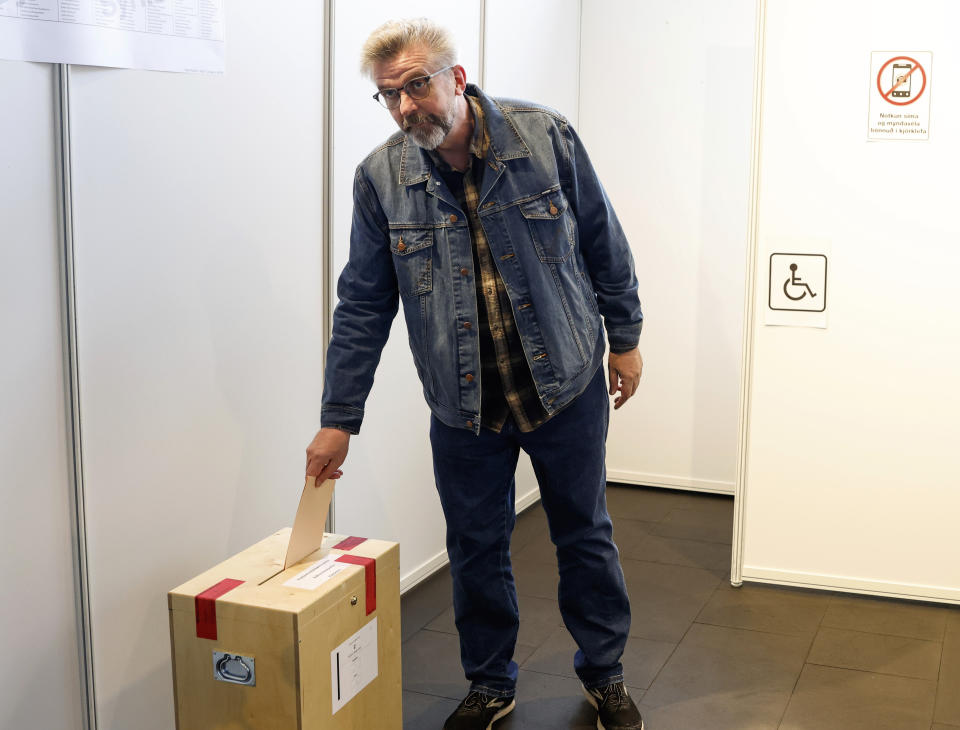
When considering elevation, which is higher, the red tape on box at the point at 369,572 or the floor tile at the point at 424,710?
the red tape on box at the point at 369,572

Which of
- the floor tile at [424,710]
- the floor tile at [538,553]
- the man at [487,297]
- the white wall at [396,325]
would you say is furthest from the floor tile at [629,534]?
the man at [487,297]

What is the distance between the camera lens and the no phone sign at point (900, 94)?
112 inches

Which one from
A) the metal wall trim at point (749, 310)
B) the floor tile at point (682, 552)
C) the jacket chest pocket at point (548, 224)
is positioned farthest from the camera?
the floor tile at point (682, 552)

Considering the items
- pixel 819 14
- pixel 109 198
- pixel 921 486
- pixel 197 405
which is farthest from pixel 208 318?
pixel 921 486

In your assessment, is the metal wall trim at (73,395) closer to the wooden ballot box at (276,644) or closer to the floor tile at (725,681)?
the wooden ballot box at (276,644)

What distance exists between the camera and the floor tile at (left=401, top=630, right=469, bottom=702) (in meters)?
2.47

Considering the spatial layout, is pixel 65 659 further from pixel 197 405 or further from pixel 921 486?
pixel 921 486

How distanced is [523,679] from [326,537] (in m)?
0.74

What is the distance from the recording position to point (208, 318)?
83.9 inches

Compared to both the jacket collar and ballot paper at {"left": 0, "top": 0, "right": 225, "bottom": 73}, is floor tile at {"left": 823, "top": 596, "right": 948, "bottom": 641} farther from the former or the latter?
ballot paper at {"left": 0, "top": 0, "right": 225, "bottom": 73}

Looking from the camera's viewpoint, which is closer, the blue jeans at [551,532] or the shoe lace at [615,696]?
the blue jeans at [551,532]

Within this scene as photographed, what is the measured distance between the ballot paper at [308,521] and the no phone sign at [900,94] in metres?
1.95

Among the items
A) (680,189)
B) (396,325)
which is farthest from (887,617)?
(680,189)

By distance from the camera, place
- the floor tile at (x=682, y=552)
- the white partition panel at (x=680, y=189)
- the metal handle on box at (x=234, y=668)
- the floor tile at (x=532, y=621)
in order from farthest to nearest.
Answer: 1. the white partition panel at (x=680, y=189)
2. the floor tile at (x=682, y=552)
3. the floor tile at (x=532, y=621)
4. the metal handle on box at (x=234, y=668)
